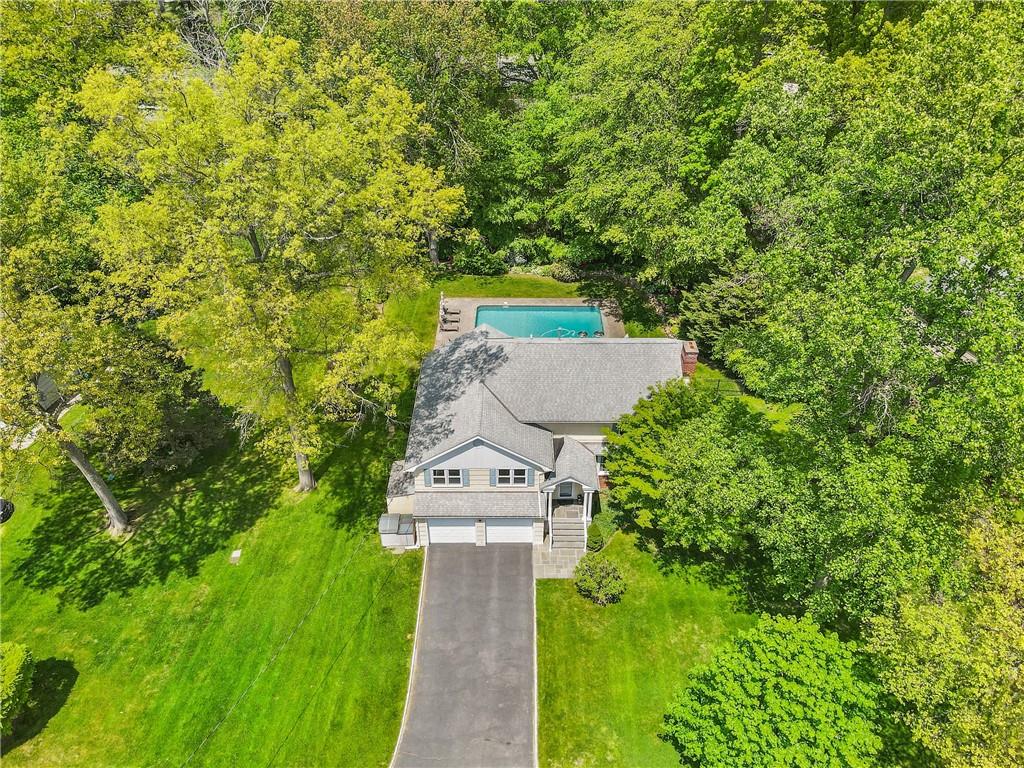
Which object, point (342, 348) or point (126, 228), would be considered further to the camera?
point (342, 348)

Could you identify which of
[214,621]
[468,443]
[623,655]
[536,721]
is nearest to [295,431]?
[468,443]

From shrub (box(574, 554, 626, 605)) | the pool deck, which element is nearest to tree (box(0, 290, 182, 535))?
the pool deck

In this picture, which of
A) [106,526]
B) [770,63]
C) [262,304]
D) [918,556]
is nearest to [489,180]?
[770,63]

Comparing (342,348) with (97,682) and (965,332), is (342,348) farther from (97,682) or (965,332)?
(965,332)

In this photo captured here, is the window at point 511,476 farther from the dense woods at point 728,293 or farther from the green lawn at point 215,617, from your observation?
the green lawn at point 215,617

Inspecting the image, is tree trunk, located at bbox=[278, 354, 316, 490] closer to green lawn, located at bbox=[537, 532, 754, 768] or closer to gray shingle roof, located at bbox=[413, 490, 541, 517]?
gray shingle roof, located at bbox=[413, 490, 541, 517]

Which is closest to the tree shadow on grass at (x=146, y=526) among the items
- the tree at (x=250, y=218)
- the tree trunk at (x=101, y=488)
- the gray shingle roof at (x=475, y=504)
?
the tree trunk at (x=101, y=488)

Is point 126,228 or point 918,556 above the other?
point 126,228
